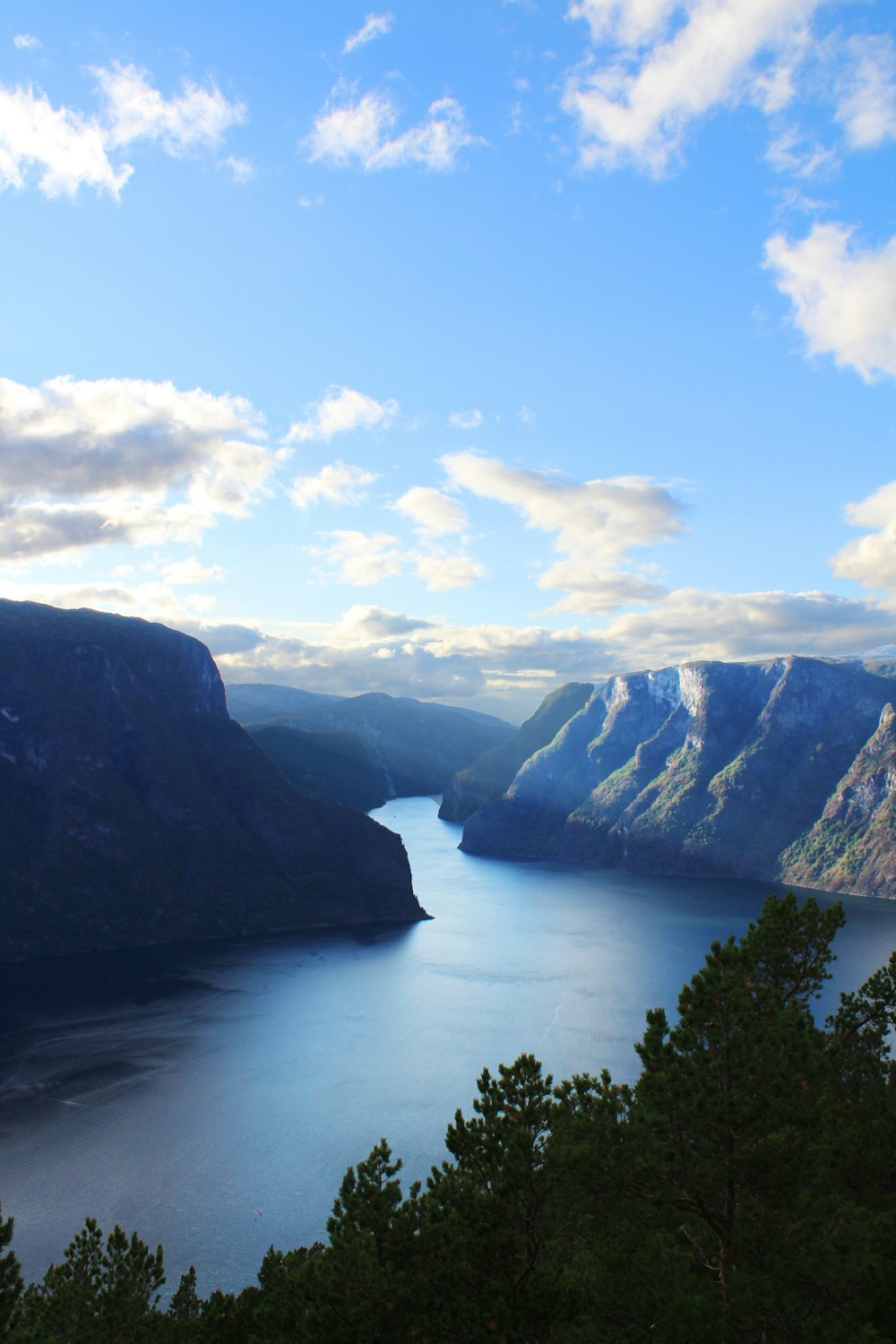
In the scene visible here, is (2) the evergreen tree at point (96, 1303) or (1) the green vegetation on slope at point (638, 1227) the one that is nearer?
(1) the green vegetation on slope at point (638, 1227)

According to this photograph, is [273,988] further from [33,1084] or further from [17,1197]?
[17,1197]

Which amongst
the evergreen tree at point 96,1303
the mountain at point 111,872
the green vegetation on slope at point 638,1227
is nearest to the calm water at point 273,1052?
the mountain at point 111,872

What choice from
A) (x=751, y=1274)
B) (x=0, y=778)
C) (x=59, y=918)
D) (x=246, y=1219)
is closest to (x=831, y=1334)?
(x=751, y=1274)

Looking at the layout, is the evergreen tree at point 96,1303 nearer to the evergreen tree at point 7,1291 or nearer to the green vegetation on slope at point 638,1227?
the green vegetation on slope at point 638,1227

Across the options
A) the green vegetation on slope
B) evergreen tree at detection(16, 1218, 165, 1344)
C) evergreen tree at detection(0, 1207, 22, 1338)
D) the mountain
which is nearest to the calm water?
the mountain

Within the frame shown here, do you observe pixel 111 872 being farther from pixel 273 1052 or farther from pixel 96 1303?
pixel 96 1303

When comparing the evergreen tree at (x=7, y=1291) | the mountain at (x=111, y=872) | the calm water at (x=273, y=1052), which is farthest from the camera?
the mountain at (x=111, y=872)
